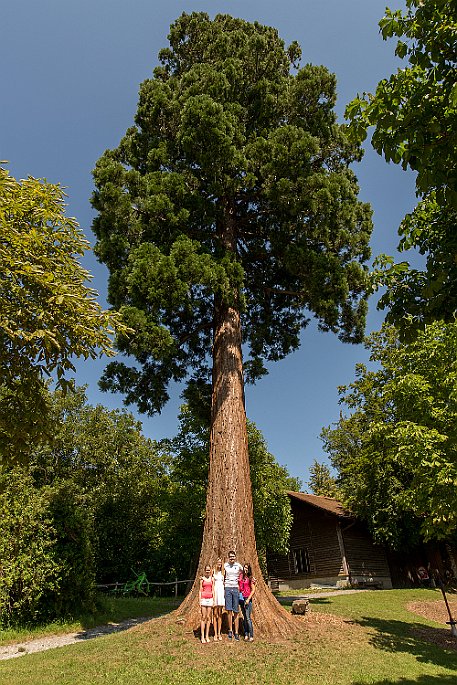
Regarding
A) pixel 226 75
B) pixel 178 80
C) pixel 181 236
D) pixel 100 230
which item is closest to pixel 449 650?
pixel 181 236

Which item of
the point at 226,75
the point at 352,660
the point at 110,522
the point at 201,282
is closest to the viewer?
the point at 352,660

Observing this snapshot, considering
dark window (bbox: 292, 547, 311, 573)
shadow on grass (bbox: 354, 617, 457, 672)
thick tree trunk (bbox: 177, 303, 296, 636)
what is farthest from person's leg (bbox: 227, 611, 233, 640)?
dark window (bbox: 292, 547, 311, 573)

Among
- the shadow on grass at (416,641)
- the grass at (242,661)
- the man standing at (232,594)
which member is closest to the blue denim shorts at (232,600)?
Result: the man standing at (232,594)

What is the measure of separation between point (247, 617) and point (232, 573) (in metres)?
0.79

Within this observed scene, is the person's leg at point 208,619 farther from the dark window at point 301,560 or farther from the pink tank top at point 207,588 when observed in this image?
the dark window at point 301,560

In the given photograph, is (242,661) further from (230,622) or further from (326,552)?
(326,552)

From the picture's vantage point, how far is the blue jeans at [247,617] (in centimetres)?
844

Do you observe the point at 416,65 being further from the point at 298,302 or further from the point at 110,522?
the point at 110,522

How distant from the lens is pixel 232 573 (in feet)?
28.9

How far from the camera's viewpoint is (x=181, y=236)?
11.7 m

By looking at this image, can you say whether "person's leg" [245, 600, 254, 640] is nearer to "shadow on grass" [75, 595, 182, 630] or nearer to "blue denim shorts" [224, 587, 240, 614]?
"blue denim shorts" [224, 587, 240, 614]

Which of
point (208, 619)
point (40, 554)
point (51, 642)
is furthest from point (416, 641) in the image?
point (40, 554)

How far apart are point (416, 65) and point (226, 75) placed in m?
10.9

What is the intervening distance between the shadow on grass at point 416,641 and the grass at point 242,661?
4 cm
